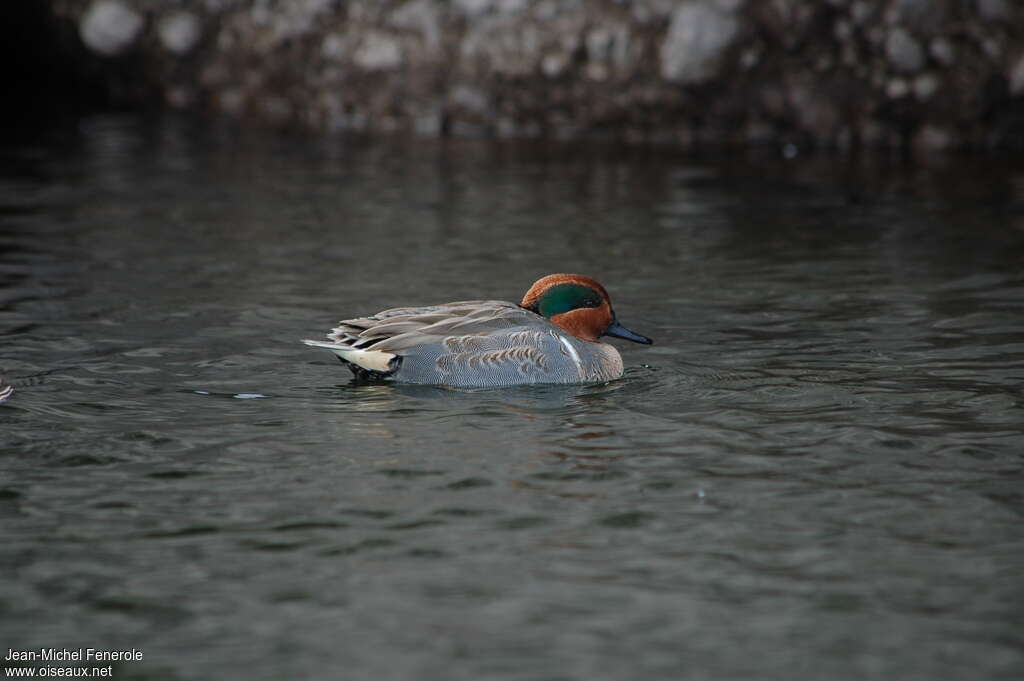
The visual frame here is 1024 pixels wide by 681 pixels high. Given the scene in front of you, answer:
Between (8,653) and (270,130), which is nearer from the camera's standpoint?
(8,653)

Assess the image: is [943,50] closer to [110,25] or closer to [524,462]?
[110,25]

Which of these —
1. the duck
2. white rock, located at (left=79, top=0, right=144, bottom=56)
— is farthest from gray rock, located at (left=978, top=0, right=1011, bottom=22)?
white rock, located at (left=79, top=0, right=144, bottom=56)

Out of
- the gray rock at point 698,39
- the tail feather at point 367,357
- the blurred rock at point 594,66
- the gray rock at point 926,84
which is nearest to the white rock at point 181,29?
the blurred rock at point 594,66

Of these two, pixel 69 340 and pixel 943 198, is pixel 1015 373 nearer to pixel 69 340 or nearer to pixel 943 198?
pixel 69 340

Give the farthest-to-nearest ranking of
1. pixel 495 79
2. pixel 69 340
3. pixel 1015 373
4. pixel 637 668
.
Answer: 1. pixel 495 79
2. pixel 69 340
3. pixel 1015 373
4. pixel 637 668

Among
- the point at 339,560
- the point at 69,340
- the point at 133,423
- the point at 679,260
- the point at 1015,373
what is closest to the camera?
the point at 339,560

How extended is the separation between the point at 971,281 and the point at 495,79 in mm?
11029

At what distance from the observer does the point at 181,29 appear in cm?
2417

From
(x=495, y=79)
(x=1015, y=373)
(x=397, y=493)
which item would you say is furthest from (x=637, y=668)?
(x=495, y=79)

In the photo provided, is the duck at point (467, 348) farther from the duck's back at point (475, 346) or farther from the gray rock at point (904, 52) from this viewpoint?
the gray rock at point (904, 52)

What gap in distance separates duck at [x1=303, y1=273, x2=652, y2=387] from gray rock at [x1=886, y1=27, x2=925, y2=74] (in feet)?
38.5

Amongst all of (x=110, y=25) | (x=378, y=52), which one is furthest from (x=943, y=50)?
(x=110, y=25)

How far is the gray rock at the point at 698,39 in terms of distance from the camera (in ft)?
66.5

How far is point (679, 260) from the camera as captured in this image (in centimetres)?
1328
